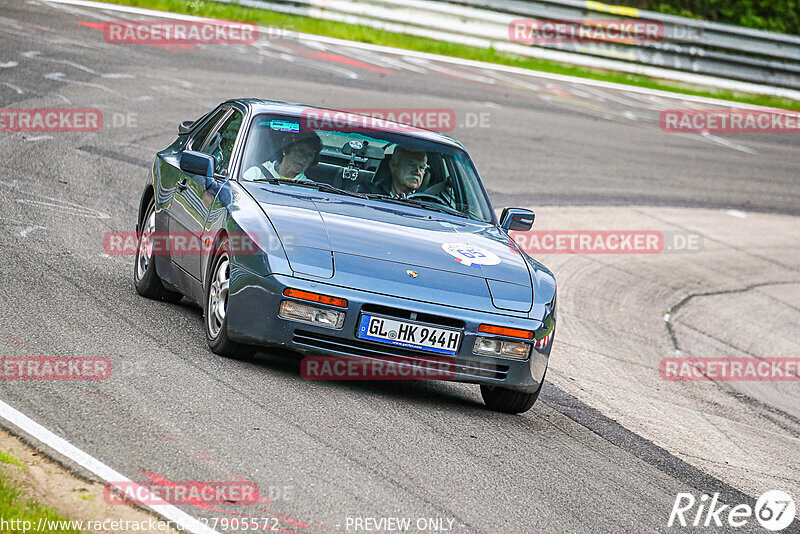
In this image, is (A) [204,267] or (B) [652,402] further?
(B) [652,402]

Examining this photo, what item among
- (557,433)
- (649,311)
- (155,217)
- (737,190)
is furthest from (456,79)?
→ (557,433)

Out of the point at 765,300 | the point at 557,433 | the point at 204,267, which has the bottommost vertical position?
the point at 765,300

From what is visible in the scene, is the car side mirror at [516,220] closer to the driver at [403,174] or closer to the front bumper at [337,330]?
the driver at [403,174]

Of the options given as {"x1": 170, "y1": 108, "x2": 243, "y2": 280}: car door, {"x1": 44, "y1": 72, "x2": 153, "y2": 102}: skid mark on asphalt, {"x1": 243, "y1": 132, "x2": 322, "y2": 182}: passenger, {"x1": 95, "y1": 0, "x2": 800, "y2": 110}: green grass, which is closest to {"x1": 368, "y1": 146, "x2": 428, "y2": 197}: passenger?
{"x1": 243, "y1": 132, "x2": 322, "y2": 182}: passenger

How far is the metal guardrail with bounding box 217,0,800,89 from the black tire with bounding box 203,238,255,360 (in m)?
18.1

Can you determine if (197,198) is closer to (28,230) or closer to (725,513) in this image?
(28,230)

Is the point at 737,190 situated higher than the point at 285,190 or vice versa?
the point at 285,190

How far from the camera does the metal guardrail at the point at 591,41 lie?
2438 centimetres

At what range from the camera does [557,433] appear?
665 cm

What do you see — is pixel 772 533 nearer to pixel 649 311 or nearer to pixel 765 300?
pixel 649 311

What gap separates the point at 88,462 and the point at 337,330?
173 centimetres

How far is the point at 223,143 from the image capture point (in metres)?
7.90

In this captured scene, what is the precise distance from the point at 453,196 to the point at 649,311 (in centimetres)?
443

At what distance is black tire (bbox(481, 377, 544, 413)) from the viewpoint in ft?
22.3
